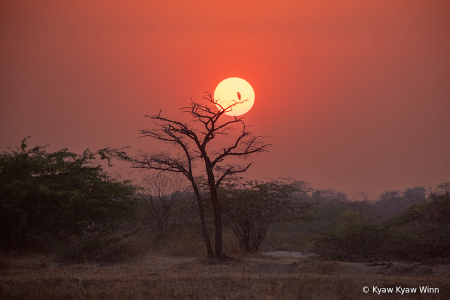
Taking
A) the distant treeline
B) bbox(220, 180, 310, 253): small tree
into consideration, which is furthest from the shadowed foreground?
bbox(220, 180, 310, 253): small tree

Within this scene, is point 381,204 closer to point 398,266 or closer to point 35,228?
point 398,266

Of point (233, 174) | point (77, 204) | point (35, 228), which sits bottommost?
point (35, 228)

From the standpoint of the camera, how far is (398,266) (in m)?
11.1

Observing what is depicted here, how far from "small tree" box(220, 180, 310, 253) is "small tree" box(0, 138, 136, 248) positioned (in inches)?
250

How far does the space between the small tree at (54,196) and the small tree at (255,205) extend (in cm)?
636

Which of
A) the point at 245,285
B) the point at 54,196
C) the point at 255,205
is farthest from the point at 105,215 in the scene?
the point at 245,285

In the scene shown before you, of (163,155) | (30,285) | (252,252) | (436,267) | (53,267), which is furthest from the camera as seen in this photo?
(252,252)

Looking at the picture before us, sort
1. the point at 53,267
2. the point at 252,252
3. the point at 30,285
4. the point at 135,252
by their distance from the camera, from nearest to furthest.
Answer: the point at 30,285
the point at 53,267
the point at 135,252
the point at 252,252

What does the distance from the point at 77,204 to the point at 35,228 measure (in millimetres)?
2793

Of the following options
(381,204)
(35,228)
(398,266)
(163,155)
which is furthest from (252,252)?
(381,204)

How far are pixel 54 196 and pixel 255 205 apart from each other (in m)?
11.6

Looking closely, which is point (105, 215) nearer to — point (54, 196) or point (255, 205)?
point (54, 196)

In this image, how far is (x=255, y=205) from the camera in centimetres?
1962

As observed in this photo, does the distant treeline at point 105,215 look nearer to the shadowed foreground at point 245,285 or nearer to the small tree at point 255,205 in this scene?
the small tree at point 255,205
